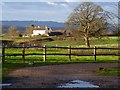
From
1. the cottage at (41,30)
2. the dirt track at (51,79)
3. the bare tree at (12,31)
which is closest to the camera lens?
the dirt track at (51,79)

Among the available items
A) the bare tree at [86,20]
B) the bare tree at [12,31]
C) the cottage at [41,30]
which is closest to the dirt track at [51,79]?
the bare tree at [86,20]

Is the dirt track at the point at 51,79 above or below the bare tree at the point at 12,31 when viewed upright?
below

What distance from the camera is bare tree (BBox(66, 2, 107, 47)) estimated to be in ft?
161

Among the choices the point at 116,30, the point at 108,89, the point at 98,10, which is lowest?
the point at 108,89

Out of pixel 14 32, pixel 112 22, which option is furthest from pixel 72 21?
pixel 112 22

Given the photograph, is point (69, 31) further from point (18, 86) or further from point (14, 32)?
point (18, 86)

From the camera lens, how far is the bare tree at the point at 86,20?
49.2m

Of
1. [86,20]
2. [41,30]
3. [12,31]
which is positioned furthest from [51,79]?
[41,30]

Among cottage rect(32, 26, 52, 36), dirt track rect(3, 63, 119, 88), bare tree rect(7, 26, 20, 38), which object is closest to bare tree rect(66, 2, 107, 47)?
bare tree rect(7, 26, 20, 38)

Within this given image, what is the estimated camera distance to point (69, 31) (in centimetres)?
5053

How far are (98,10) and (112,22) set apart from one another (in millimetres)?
34619

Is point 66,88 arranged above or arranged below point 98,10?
below

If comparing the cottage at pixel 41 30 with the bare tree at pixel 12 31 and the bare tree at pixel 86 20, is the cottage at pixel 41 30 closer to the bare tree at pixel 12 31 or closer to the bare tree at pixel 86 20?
the bare tree at pixel 12 31

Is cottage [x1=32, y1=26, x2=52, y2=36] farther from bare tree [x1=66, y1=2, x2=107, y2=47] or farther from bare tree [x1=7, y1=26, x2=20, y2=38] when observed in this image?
bare tree [x1=66, y1=2, x2=107, y2=47]
